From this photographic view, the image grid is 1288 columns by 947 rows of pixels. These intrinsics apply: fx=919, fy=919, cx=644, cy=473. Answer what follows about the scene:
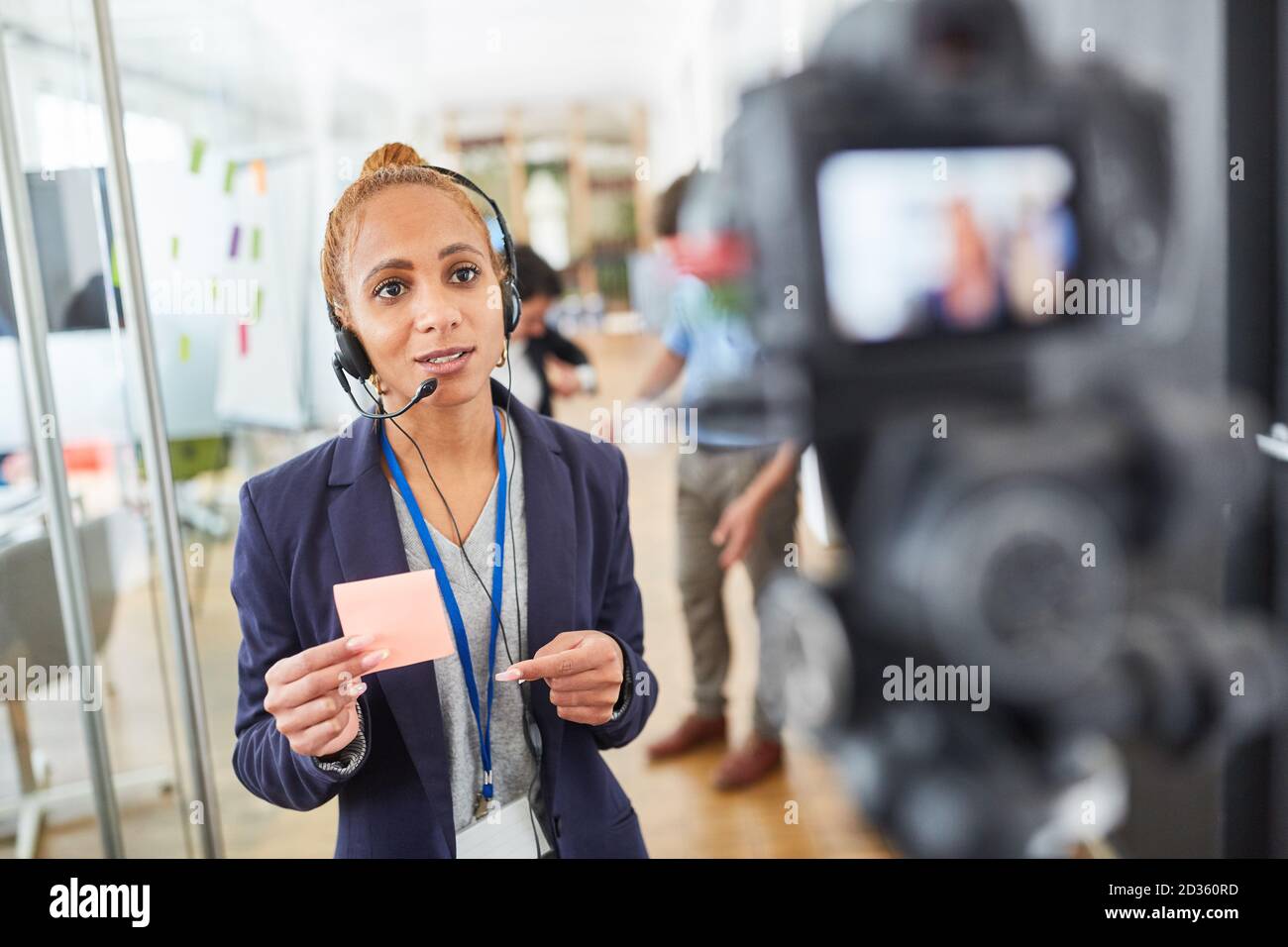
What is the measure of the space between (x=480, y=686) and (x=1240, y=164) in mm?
1387

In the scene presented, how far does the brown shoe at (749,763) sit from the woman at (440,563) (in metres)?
0.41

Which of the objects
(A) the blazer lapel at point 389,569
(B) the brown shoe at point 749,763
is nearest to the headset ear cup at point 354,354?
(A) the blazer lapel at point 389,569

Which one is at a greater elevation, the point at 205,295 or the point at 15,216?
the point at 15,216

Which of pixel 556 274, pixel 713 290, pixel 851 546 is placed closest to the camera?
pixel 556 274

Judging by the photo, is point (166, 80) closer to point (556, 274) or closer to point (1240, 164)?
point (556, 274)

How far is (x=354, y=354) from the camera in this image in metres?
1.08

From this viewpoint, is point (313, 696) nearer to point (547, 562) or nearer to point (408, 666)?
point (408, 666)

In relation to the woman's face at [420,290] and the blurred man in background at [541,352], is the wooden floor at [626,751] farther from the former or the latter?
the woman's face at [420,290]

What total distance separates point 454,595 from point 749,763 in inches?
27.5

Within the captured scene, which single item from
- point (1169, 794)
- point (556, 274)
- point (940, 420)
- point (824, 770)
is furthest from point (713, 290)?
point (1169, 794)

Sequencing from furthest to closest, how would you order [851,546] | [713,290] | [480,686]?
[851,546] → [713,290] → [480,686]

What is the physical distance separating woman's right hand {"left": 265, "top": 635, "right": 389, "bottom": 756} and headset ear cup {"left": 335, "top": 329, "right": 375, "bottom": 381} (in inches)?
12.5

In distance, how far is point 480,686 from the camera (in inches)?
43.1

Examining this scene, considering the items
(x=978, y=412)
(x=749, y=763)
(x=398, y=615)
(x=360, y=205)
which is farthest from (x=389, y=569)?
(x=978, y=412)
